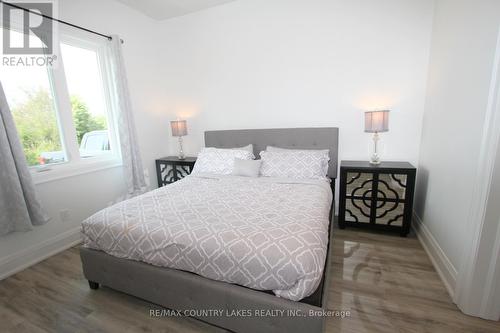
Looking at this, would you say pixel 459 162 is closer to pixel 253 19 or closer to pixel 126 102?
pixel 253 19

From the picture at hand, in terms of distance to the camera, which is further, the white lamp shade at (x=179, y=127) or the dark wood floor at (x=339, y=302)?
the white lamp shade at (x=179, y=127)

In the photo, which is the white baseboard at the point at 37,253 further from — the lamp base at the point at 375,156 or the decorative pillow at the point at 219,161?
the lamp base at the point at 375,156

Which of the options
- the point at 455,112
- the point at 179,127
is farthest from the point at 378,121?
the point at 179,127

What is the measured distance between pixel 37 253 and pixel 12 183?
2.58ft

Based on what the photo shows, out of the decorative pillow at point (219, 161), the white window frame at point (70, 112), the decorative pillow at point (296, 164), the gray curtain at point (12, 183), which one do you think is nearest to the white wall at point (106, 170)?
the white window frame at point (70, 112)

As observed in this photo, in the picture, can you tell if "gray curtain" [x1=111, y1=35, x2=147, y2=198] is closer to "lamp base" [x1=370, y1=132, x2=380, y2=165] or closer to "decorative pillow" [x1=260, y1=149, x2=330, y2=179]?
"decorative pillow" [x1=260, y1=149, x2=330, y2=179]

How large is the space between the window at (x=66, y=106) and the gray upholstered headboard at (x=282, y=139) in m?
1.41

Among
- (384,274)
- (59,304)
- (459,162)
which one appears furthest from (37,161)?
(459,162)

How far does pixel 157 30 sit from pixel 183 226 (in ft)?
10.9

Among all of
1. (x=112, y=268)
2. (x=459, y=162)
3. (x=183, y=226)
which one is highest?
(x=459, y=162)

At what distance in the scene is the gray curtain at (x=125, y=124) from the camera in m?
2.81

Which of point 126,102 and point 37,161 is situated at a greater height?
point 126,102

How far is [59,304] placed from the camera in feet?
5.47

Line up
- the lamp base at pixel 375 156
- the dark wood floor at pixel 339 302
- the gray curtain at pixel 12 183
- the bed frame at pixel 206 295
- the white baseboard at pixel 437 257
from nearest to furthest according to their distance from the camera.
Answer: the bed frame at pixel 206 295, the dark wood floor at pixel 339 302, the white baseboard at pixel 437 257, the gray curtain at pixel 12 183, the lamp base at pixel 375 156
